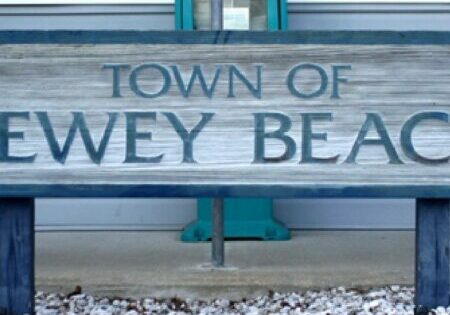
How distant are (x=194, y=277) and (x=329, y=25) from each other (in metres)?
2.37

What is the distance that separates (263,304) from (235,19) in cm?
215

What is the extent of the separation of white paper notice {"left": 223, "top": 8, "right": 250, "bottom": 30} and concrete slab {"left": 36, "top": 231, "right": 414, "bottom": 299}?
145 cm

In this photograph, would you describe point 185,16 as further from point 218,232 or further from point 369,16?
point 218,232

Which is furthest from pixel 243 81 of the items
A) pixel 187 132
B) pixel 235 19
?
pixel 235 19

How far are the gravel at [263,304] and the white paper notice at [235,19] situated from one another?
2.02 m

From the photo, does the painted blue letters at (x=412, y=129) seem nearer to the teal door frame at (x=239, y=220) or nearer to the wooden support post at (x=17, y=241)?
the wooden support post at (x=17, y=241)

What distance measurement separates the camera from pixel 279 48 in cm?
421

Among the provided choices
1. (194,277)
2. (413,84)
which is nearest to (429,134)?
(413,84)

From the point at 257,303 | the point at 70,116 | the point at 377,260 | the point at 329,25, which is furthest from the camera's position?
the point at 329,25

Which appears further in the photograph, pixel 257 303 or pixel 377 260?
pixel 377 260

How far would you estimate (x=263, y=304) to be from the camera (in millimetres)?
4812

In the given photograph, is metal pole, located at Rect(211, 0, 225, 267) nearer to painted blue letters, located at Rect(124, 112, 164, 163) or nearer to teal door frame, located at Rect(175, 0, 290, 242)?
teal door frame, located at Rect(175, 0, 290, 242)

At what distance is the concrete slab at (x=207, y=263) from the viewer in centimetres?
498

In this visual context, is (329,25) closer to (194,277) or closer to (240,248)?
(240,248)
